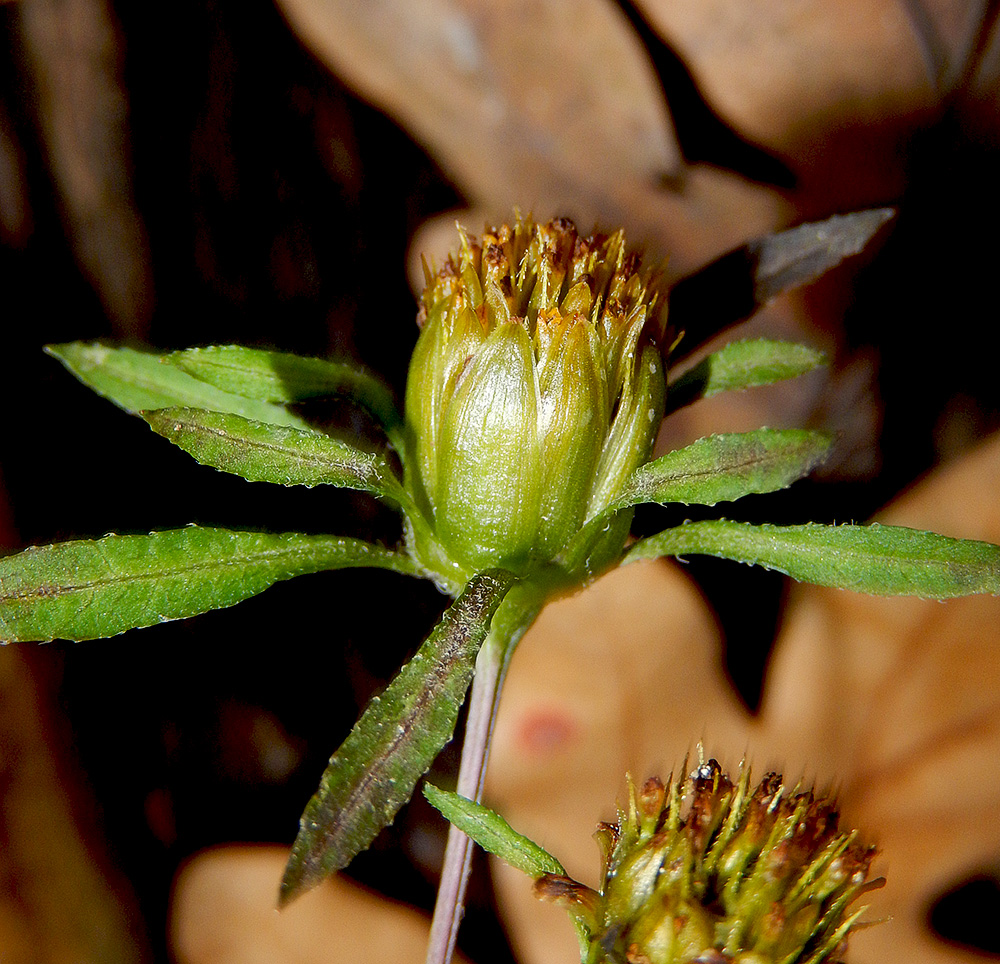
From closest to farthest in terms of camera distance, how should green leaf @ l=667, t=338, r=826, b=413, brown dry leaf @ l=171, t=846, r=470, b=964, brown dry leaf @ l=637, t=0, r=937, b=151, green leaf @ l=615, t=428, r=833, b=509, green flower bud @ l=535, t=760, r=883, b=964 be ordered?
green flower bud @ l=535, t=760, r=883, b=964, green leaf @ l=615, t=428, r=833, b=509, green leaf @ l=667, t=338, r=826, b=413, brown dry leaf @ l=171, t=846, r=470, b=964, brown dry leaf @ l=637, t=0, r=937, b=151

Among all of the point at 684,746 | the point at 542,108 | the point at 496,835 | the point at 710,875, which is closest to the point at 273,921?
the point at 684,746

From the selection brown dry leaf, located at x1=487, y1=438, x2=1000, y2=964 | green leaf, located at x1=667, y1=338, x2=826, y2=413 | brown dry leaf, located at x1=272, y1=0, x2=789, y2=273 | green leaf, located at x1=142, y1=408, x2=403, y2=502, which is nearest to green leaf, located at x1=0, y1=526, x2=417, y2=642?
green leaf, located at x1=142, y1=408, x2=403, y2=502

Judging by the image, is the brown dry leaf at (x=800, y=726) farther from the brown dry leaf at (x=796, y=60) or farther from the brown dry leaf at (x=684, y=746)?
the brown dry leaf at (x=796, y=60)

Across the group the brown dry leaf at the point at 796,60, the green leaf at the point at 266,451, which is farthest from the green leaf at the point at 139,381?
the brown dry leaf at the point at 796,60

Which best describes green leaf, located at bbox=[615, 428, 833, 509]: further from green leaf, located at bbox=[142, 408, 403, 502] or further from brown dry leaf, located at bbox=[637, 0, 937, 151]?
brown dry leaf, located at bbox=[637, 0, 937, 151]

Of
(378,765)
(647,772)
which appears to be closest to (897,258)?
(647,772)
